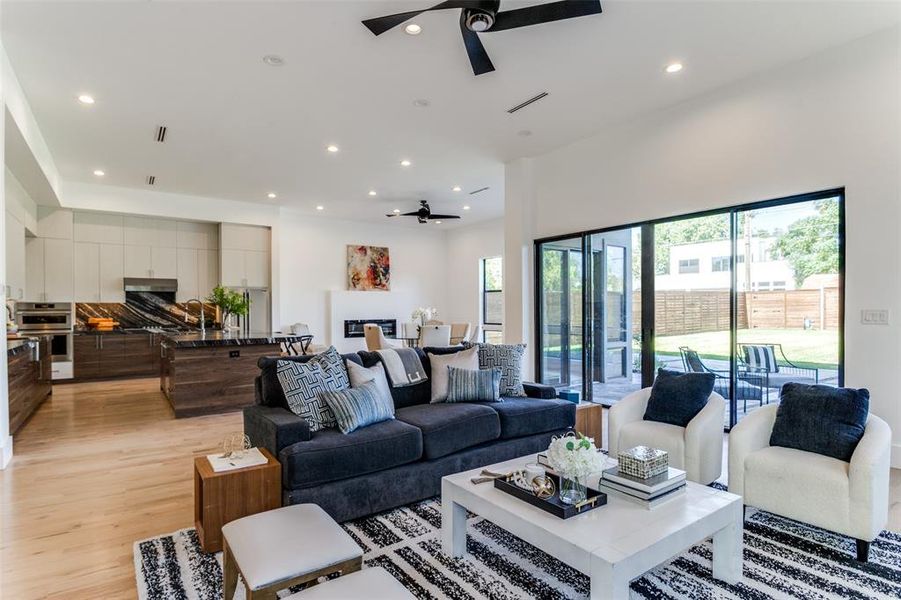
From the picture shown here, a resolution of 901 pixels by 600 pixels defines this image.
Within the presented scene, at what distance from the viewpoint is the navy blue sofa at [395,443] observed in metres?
2.60

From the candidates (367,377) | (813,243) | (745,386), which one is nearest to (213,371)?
(367,377)

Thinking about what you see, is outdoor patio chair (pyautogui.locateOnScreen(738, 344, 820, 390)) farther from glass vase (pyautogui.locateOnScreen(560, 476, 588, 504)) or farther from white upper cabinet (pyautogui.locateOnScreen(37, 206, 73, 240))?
white upper cabinet (pyautogui.locateOnScreen(37, 206, 73, 240))

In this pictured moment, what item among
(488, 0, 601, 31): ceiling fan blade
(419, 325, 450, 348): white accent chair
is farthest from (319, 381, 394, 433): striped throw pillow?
(419, 325, 450, 348): white accent chair

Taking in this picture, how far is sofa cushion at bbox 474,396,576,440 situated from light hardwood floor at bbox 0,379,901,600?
1947mm

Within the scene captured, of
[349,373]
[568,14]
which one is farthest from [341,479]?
[568,14]

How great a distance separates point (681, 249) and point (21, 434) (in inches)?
271

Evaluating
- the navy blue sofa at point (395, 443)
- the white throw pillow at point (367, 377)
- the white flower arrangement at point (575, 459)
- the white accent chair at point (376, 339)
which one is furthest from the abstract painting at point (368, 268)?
the white flower arrangement at point (575, 459)

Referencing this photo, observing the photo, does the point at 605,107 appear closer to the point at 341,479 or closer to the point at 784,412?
the point at 784,412

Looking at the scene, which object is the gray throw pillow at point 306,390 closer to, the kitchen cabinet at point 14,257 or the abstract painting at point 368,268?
the kitchen cabinet at point 14,257

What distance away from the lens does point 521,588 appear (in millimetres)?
2061

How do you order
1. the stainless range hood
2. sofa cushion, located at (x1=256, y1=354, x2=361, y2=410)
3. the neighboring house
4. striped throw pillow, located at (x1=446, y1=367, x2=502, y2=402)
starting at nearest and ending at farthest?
sofa cushion, located at (x1=256, y1=354, x2=361, y2=410) → striped throw pillow, located at (x1=446, y1=367, x2=502, y2=402) → the neighboring house → the stainless range hood

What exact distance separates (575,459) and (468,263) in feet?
30.8

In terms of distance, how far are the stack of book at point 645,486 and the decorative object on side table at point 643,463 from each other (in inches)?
0.8

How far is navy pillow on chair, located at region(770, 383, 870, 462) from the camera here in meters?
2.51
